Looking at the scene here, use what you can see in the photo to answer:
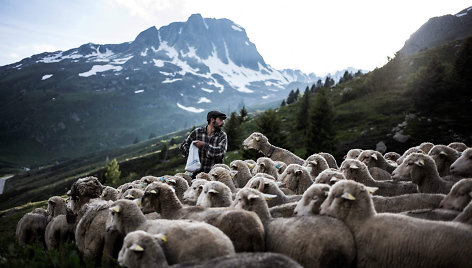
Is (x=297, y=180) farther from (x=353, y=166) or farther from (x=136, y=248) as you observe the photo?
(x=136, y=248)

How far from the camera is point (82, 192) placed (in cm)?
886

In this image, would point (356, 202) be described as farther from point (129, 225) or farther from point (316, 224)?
point (129, 225)

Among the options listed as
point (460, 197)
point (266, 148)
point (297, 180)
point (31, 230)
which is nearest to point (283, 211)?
point (297, 180)

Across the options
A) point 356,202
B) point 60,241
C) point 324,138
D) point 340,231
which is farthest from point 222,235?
point 324,138

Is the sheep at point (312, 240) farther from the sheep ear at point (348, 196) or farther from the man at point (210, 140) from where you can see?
the man at point (210, 140)

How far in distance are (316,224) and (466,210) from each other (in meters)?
2.40

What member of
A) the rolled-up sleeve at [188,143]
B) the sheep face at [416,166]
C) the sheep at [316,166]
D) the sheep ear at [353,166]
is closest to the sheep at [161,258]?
the sheep ear at [353,166]

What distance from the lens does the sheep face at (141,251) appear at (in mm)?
4359

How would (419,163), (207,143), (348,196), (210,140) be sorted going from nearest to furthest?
(348,196) < (419,163) < (207,143) < (210,140)

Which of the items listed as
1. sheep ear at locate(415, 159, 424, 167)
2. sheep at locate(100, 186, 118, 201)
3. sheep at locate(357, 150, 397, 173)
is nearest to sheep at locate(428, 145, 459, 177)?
sheep at locate(357, 150, 397, 173)

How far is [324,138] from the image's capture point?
45.4 meters

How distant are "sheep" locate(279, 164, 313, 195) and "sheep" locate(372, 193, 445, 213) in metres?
3.00

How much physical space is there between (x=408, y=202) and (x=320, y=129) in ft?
137

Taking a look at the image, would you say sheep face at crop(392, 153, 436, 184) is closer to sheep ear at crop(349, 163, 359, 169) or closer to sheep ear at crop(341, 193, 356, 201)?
sheep ear at crop(349, 163, 359, 169)
